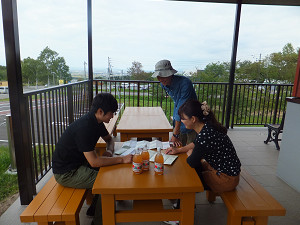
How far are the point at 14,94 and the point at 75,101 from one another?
166 cm

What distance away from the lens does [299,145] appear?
2494mm

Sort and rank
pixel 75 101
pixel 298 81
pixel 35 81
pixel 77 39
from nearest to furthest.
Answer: pixel 35 81
pixel 298 81
pixel 75 101
pixel 77 39

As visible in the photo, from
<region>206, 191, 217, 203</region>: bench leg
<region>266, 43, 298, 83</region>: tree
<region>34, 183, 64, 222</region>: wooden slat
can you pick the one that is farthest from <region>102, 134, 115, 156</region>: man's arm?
<region>266, 43, 298, 83</region>: tree

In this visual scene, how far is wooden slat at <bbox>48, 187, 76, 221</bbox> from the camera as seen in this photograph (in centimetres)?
139

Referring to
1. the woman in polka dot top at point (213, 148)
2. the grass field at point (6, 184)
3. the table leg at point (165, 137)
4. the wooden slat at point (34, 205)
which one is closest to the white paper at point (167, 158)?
the woman in polka dot top at point (213, 148)

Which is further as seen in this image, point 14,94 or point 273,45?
point 273,45

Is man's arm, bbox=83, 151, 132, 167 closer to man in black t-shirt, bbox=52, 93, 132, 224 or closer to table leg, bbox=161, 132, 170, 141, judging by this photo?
man in black t-shirt, bbox=52, 93, 132, 224

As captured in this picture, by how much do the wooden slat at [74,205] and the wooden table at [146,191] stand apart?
8.0 inches

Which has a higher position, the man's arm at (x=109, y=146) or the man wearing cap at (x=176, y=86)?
the man wearing cap at (x=176, y=86)

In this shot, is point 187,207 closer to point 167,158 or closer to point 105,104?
point 167,158

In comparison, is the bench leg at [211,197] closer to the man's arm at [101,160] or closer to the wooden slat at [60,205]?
the man's arm at [101,160]

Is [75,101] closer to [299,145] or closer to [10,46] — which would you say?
[10,46]

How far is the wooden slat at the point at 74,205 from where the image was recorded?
1.40 meters

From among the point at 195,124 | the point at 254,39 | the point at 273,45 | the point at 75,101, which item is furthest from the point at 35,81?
the point at 273,45
